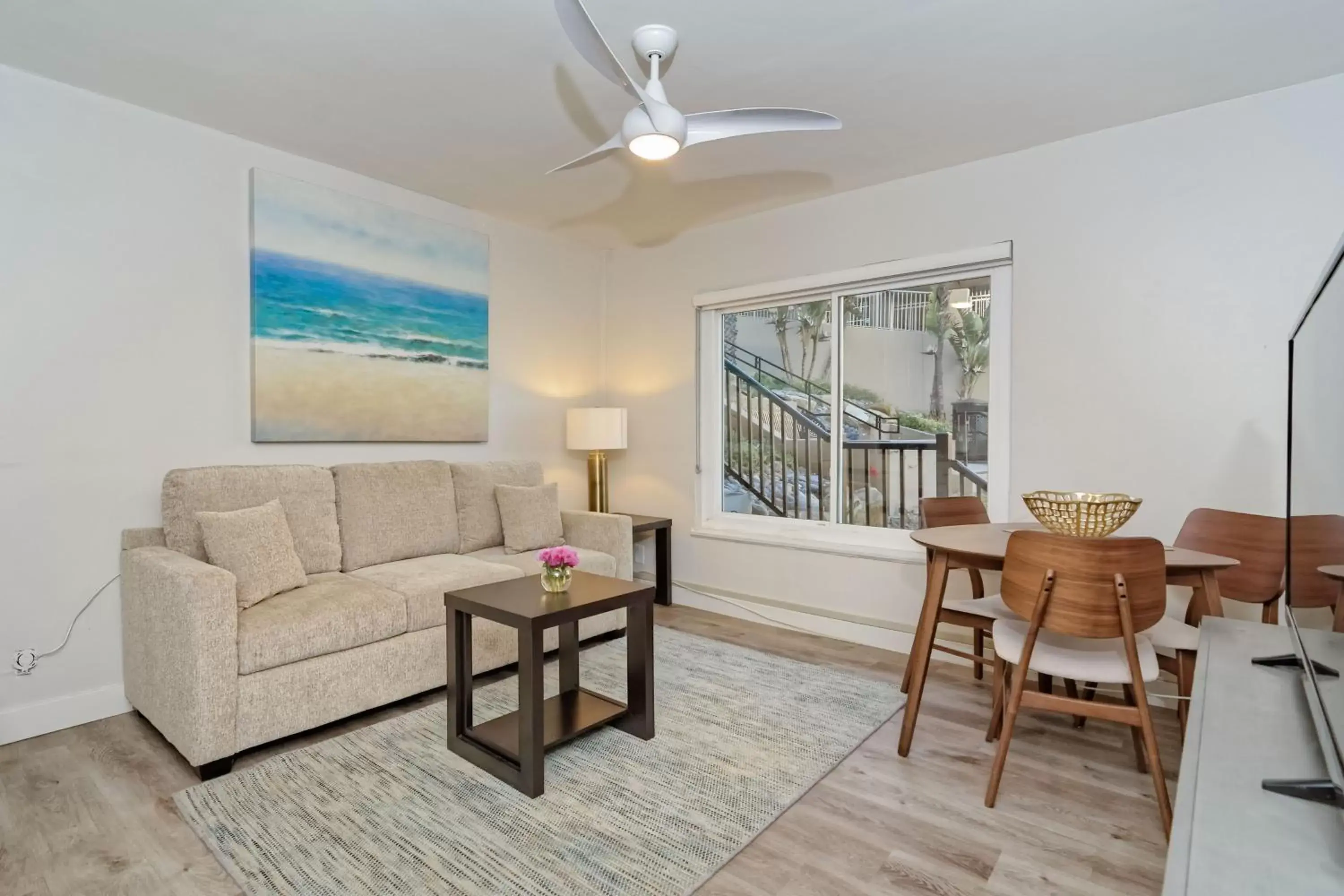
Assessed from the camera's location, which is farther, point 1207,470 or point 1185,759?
point 1207,470

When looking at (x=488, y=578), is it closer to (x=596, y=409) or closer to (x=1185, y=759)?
(x=596, y=409)

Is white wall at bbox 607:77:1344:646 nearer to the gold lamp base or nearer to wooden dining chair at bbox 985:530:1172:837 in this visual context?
wooden dining chair at bbox 985:530:1172:837

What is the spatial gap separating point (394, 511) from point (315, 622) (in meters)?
0.98

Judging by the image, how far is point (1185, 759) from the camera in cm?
108

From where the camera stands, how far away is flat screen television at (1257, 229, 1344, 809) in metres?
0.98

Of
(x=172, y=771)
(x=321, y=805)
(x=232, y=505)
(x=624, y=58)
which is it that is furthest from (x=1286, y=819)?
(x=232, y=505)

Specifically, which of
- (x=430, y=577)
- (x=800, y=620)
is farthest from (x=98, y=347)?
(x=800, y=620)

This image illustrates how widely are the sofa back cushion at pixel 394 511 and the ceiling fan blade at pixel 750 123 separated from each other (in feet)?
7.38

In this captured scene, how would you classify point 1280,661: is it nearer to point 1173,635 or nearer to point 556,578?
point 1173,635

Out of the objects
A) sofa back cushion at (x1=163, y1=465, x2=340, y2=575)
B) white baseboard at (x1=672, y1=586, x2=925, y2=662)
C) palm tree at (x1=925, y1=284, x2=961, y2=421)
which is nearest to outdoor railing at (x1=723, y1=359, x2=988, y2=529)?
palm tree at (x1=925, y1=284, x2=961, y2=421)

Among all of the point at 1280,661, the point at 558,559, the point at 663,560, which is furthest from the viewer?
the point at 663,560

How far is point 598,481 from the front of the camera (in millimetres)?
4410

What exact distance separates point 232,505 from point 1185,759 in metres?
3.13

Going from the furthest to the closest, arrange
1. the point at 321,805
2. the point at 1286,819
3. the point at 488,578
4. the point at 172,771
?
1. the point at 488,578
2. the point at 172,771
3. the point at 321,805
4. the point at 1286,819
